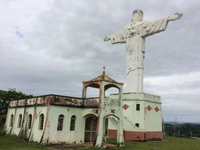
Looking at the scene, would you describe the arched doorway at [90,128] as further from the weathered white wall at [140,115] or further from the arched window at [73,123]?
the weathered white wall at [140,115]

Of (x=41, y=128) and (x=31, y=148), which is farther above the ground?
(x=41, y=128)

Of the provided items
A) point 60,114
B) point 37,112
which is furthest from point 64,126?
point 37,112

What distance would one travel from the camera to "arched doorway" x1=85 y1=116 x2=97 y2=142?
19.8 meters

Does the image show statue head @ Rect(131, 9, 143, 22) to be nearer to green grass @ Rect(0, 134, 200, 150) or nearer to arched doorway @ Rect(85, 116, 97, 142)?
arched doorway @ Rect(85, 116, 97, 142)

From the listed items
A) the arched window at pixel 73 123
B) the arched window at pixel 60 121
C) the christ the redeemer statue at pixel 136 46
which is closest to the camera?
the arched window at pixel 60 121

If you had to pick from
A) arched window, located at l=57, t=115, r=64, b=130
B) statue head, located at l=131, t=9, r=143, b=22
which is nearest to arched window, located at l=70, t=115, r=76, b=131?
arched window, located at l=57, t=115, r=64, b=130

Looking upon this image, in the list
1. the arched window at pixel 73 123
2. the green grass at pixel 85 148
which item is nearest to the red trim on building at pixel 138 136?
the green grass at pixel 85 148

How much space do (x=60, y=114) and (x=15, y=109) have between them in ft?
28.2

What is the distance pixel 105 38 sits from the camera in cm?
3005

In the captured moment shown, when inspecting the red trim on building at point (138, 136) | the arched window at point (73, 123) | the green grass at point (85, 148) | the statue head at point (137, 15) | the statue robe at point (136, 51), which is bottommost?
the green grass at point (85, 148)

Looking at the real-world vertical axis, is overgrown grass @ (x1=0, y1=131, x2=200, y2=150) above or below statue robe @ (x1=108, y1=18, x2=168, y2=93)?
below

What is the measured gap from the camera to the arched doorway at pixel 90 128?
1975 cm

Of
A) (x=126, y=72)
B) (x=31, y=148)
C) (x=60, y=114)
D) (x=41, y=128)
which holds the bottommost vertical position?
(x=31, y=148)

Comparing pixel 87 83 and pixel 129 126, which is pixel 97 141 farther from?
pixel 129 126
